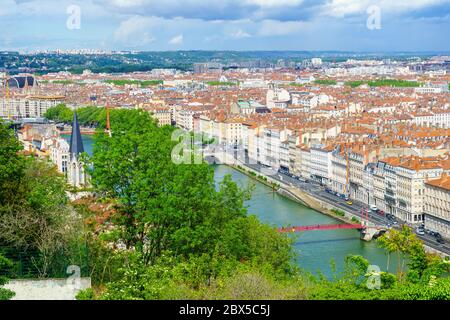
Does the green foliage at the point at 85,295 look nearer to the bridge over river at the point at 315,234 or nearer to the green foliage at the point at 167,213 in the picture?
the green foliage at the point at 167,213

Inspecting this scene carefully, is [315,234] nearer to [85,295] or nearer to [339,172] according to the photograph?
[339,172]

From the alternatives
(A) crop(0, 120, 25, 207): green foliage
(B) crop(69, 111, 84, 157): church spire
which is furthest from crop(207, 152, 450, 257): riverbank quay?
(A) crop(0, 120, 25, 207): green foliage

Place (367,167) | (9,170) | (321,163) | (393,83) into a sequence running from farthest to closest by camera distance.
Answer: (393,83) → (321,163) → (367,167) → (9,170)

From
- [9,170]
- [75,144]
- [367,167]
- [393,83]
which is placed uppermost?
[9,170]

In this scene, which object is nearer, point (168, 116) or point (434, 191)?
point (434, 191)

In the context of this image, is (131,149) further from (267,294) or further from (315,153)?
(315,153)

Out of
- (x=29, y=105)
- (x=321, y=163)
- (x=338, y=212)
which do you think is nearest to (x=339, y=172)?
(x=321, y=163)

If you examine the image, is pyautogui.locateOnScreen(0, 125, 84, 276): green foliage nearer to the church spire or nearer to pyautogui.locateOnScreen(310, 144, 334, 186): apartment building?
the church spire
